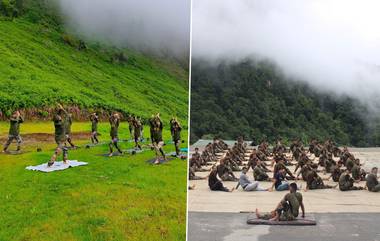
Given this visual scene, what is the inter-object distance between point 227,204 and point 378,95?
47.7ft

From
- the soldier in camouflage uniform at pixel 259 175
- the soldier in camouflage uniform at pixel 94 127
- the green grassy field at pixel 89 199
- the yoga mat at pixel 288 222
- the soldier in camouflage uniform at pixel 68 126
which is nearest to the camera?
the green grassy field at pixel 89 199

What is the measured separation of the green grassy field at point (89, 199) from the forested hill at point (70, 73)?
1.34ft

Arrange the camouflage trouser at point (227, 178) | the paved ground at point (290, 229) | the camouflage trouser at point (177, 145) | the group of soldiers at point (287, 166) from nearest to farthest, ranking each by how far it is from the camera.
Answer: the camouflage trouser at point (177, 145)
the paved ground at point (290, 229)
the group of soldiers at point (287, 166)
the camouflage trouser at point (227, 178)

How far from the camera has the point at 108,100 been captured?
29.6ft

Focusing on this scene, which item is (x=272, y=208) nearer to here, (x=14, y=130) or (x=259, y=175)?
(x=259, y=175)

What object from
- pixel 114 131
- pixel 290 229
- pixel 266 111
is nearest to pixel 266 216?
pixel 290 229

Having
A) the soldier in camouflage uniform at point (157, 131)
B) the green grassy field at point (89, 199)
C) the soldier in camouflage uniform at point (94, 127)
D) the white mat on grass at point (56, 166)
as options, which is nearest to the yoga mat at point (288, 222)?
the green grassy field at point (89, 199)

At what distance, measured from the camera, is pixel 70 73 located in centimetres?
891

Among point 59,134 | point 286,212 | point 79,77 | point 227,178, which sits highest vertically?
point 79,77

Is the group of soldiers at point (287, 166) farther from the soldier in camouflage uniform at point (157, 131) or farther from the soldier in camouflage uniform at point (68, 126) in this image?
the soldier in camouflage uniform at point (68, 126)

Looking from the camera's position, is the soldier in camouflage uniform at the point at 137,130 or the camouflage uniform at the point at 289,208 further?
the camouflage uniform at the point at 289,208

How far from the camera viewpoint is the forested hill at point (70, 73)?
848 centimetres

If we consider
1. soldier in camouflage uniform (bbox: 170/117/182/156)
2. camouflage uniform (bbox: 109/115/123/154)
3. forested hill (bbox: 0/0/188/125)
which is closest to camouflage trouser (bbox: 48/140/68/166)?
forested hill (bbox: 0/0/188/125)

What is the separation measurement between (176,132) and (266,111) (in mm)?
15277
